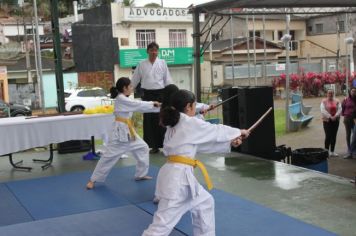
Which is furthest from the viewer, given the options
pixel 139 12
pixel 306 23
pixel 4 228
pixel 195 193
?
pixel 306 23

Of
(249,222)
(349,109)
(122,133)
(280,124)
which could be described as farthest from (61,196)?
(280,124)

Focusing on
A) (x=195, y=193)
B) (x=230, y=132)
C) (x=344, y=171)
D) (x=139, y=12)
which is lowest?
(x=344, y=171)

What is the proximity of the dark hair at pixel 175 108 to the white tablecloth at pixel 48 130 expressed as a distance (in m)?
3.27

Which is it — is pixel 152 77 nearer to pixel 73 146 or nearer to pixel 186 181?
pixel 73 146

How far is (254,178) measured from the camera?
218 inches

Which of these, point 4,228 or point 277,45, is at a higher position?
point 277,45

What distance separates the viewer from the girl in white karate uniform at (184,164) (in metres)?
3.06

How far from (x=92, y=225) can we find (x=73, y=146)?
3882mm

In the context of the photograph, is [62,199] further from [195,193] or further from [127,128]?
[195,193]

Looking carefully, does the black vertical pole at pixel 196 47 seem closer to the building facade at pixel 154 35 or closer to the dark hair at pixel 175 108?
the dark hair at pixel 175 108

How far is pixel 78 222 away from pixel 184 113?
1549 millimetres

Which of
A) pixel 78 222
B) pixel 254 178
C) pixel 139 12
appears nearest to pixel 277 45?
pixel 139 12

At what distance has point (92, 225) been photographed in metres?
3.95

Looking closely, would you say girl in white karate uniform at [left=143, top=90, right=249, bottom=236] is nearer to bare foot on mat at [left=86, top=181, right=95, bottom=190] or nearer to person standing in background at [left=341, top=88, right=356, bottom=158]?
bare foot on mat at [left=86, top=181, right=95, bottom=190]
